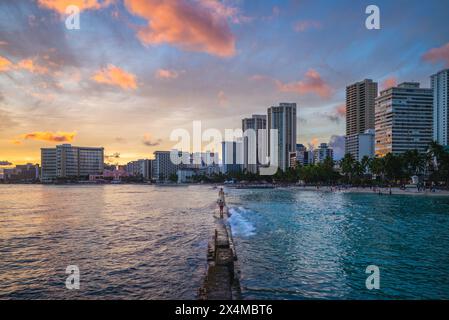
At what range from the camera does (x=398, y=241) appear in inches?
918

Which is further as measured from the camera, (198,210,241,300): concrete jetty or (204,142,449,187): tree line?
(204,142,449,187): tree line

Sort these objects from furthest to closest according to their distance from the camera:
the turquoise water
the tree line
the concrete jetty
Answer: the tree line
the turquoise water
the concrete jetty

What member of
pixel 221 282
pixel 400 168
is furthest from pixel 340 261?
pixel 400 168

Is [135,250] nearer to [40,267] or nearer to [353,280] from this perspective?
[40,267]

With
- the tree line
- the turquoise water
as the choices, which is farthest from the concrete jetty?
the tree line

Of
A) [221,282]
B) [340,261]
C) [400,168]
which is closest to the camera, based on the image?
[221,282]

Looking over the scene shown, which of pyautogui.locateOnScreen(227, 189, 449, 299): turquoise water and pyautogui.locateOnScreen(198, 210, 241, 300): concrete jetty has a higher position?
pyautogui.locateOnScreen(198, 210, 241, 300): concrete jetty

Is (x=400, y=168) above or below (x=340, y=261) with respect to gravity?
above

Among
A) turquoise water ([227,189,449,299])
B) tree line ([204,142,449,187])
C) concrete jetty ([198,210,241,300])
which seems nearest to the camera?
concrete jetty ([198,210,241,300])

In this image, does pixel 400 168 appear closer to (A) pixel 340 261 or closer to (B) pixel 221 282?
(A) pixel 340 261

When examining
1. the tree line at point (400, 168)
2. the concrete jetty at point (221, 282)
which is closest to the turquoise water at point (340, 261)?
the concrete jetty at point (221, 282)

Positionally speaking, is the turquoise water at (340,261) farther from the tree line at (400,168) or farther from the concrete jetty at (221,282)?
the tree line at (400,168)

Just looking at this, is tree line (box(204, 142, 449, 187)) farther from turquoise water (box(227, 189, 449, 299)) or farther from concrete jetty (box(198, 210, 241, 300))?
concrete jetty (box(198, 210, 241, 300))
